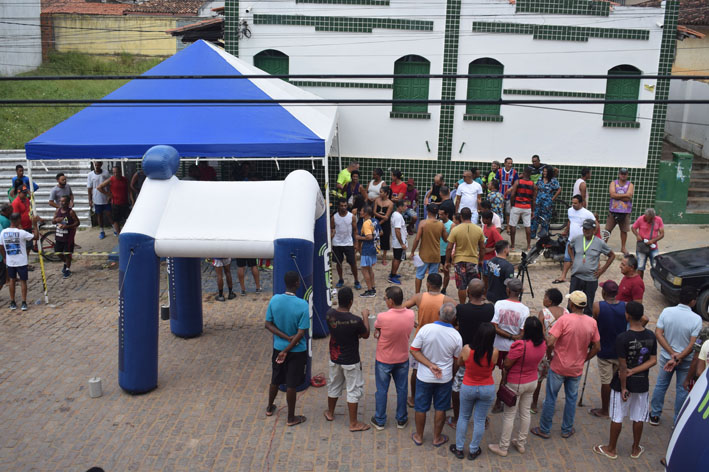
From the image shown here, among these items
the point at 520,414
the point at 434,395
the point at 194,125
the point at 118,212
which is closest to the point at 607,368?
the point at 520,414

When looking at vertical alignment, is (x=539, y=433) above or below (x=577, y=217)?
below

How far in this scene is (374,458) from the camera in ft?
23.1

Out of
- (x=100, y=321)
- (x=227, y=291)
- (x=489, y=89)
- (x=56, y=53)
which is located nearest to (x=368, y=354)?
(x=227, y=291)

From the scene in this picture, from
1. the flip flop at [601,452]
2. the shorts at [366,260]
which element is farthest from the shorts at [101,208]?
the flip flop at [601,452]

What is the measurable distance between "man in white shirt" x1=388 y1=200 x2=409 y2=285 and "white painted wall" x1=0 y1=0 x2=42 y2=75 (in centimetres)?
2127

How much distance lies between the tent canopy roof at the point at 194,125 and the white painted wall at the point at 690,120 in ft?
41.1

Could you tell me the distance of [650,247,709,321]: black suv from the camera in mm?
11047

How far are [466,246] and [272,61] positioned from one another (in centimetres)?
858

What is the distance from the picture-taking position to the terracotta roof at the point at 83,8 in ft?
112

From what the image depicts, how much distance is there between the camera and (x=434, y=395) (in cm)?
711

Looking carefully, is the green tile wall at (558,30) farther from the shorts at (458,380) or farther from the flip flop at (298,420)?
the flip flop at (298,420)

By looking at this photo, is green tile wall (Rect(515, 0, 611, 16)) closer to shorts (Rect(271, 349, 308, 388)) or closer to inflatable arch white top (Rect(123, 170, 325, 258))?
inflatable arch white top (Rect(123, 170, 325, 258))

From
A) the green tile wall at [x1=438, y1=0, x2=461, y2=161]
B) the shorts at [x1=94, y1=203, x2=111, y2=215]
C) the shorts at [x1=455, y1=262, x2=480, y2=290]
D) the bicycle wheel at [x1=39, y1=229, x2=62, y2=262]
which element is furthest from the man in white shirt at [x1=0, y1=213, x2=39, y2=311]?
the green tile wall at [x1=438, y1=0, x2=461, y2=161]

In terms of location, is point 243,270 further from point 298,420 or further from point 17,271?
point 298,420
